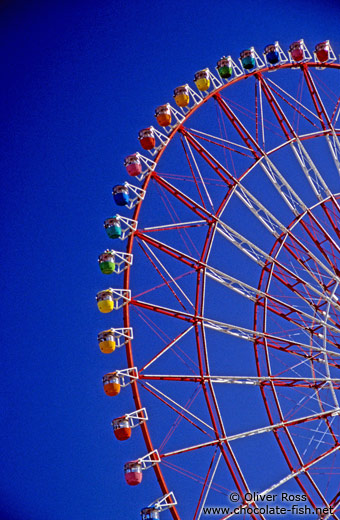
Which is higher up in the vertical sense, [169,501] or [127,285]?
[127,285]

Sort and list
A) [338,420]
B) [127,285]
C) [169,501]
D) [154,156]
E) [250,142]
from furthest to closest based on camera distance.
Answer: [338,420] < [250,142] < [154,156] < [127,285] < [169,501]

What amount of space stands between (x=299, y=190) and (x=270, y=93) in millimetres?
13454

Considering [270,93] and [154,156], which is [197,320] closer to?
[154,156]

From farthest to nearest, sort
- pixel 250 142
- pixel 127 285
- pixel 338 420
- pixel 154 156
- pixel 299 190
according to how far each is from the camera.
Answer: pixel 299 190
pixel 338 420
pixel 250 142
pixel 154 156
pixel 127 285

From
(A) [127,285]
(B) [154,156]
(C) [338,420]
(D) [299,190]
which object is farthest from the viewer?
(D) [299,190]

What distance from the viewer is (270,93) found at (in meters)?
23.8

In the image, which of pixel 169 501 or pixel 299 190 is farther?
pixel 299 190

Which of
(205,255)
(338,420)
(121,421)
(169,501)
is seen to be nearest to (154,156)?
(205,255)

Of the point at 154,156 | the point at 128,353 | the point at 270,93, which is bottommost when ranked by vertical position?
the point at 128,353

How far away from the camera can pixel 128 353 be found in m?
20.0

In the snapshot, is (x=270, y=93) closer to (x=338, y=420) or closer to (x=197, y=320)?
(x=197, y=320)

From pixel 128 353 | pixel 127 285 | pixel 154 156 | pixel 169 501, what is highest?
pixel 154 156

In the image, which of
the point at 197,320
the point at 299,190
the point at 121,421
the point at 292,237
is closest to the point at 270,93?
the point at 292,237

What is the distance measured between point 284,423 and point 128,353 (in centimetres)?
434
